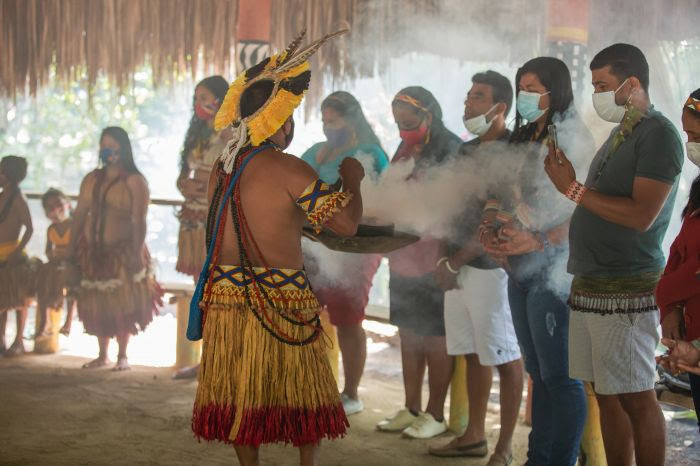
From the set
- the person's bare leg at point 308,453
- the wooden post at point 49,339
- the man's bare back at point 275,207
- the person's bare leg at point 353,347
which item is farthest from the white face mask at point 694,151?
the wooden post at point 49,339

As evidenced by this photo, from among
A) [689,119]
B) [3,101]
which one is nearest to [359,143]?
[689,119]

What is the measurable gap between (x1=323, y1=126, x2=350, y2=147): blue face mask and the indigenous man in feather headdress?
2252mm

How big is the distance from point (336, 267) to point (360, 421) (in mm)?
1035

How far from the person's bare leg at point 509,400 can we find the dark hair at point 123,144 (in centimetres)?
398

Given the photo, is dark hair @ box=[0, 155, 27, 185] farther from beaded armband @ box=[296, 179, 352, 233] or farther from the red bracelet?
the red bracelet

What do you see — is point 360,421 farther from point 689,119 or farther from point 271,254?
point 689,119

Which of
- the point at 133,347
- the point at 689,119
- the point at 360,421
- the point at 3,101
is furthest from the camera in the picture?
the point at 3,101

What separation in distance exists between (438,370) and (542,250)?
4.60 ft

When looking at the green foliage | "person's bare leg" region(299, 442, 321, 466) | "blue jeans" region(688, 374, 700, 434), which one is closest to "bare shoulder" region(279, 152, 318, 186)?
"person's bare leg" region(299, 442, 321, 466)

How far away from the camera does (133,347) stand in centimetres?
873

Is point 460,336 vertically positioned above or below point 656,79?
below

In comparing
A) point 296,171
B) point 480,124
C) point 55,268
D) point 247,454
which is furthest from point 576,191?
point 55,268

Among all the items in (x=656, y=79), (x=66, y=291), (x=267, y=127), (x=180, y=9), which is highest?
(x=180, y=9)

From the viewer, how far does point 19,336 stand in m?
8.14
